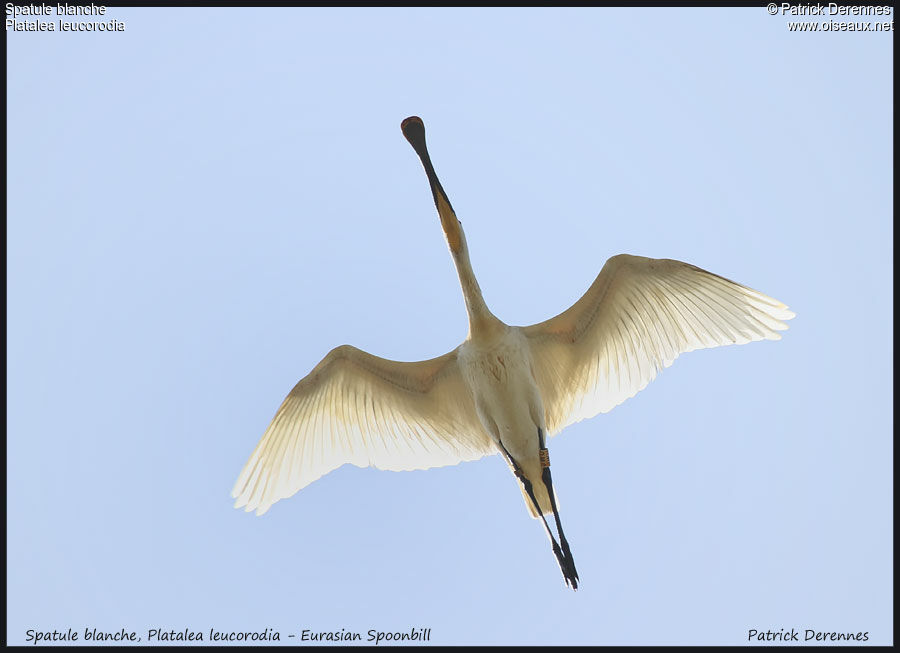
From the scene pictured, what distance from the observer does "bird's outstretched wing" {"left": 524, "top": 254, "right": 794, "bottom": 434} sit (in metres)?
8.51

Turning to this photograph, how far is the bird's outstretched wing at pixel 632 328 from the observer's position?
851 cm

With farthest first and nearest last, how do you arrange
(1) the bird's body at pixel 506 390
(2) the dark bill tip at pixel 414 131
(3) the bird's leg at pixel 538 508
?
(2) the dark bill tip at pixel 414 131
(3) the bird's leg at pixel 538 508
(1) the bird's body at pixel 506 390

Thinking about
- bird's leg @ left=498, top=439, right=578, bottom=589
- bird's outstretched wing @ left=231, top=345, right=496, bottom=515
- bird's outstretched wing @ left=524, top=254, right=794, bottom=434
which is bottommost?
bird's leg @ left=498, top=439, right=578, bottom=589

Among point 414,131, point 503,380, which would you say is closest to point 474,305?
point 503,380

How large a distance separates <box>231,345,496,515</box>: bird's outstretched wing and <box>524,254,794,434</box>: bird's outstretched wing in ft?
3.42

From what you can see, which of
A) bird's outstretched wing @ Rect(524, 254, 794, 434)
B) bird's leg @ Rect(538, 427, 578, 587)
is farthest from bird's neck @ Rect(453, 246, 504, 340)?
bird's leg @ Rect(538, 427, 578, 587)

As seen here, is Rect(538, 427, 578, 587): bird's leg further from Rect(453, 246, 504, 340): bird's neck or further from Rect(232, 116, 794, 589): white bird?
Rect(453, 246, 504, 340): bird's neck

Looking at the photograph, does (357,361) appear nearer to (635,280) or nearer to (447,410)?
(447,410)

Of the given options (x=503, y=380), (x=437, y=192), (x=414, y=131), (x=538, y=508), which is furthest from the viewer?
(x=414, y=131)

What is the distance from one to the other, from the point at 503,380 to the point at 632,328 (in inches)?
53.7

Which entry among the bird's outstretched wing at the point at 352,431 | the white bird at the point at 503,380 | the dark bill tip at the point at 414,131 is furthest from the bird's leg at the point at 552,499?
the dark bill tip at the point at 414,131

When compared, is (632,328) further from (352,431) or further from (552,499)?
(352,431)

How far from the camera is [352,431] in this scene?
30.9 ft

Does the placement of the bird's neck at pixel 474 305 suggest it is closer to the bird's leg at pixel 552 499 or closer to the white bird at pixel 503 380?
the white bird at pixel 503 380
